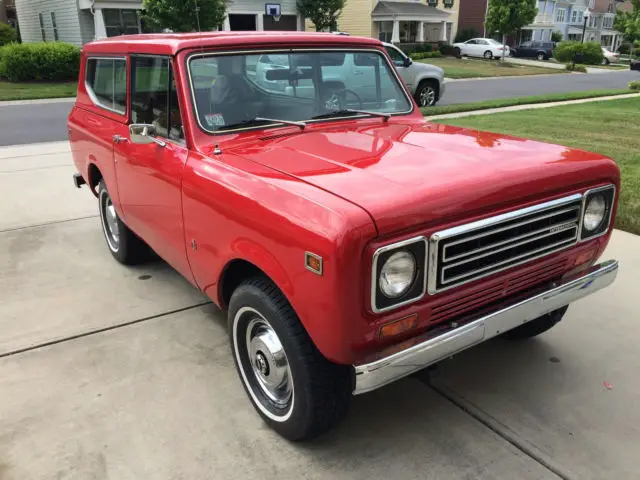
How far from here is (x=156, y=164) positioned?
3.46m

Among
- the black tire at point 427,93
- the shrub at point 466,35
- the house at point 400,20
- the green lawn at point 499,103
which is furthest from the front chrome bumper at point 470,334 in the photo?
the shrub at point 466,35

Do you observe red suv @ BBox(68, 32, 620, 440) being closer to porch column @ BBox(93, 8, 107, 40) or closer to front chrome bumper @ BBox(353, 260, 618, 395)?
front chrome bumper @ BBox(353, 260, 618, 395)

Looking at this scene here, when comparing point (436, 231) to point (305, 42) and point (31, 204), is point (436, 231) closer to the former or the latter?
point (305, 42)

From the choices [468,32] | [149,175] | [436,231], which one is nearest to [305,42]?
[149,175]

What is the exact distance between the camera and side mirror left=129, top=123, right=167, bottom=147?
333 cm

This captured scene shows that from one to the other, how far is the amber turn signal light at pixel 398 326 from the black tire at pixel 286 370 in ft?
1.11

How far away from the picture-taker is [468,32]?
45188 mm

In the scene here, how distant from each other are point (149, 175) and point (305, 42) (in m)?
1.29

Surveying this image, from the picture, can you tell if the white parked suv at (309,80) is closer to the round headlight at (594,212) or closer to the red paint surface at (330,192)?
the red paint surface at (330,192)

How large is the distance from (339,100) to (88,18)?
26.7 metres

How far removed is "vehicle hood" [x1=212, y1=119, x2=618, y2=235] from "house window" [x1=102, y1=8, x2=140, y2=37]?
85.4ft

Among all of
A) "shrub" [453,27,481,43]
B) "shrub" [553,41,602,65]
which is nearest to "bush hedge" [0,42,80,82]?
"shrub" [453,27,481,43]

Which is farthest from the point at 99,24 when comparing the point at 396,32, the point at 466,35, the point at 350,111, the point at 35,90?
the point at 466,35

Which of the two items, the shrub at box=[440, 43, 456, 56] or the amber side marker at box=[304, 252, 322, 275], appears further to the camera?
the shrub at box=[440, 43, 456, 56]
